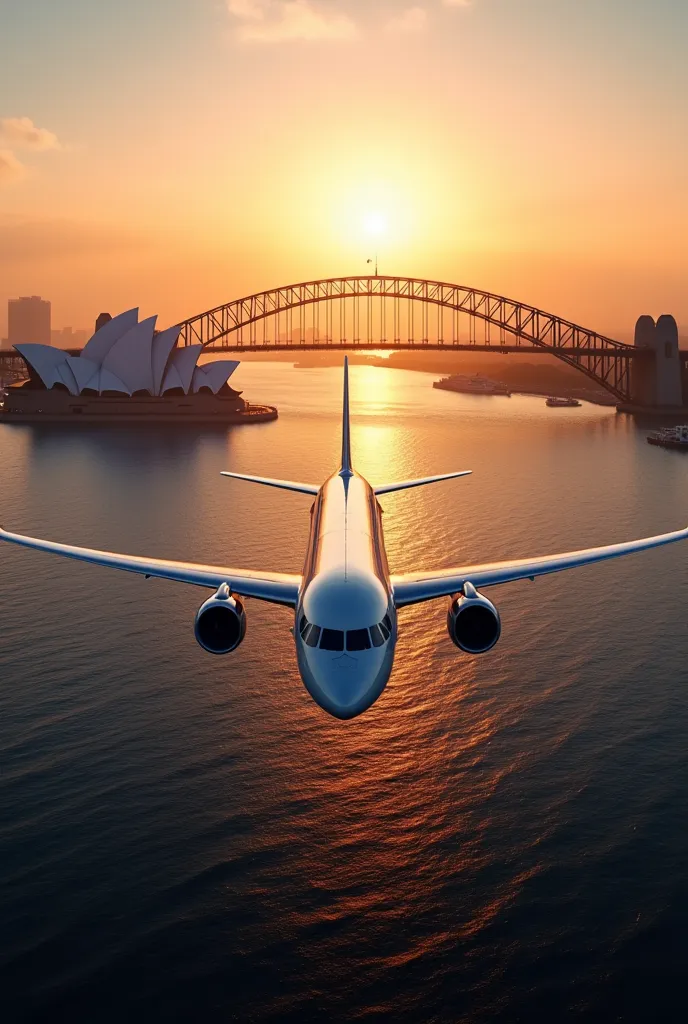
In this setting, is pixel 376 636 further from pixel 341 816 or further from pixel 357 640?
pixel 341 816

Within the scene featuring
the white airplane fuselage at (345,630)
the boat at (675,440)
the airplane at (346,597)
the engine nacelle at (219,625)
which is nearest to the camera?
the white airplane fuselage at (345,630)

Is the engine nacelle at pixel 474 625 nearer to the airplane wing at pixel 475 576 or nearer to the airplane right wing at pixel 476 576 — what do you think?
the airplane wing at pixel 475 576

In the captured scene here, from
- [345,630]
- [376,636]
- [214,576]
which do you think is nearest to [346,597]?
[345,630]

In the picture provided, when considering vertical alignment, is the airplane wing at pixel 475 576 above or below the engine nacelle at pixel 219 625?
above

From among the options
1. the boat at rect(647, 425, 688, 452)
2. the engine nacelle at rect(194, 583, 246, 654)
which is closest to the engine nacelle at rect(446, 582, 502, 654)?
the engine nacelle at rect(194, 583, 246, 654)

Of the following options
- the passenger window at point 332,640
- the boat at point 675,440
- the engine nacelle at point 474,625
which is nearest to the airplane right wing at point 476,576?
the engine nacelle at point 474,625

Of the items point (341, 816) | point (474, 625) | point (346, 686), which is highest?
point (474, 625)

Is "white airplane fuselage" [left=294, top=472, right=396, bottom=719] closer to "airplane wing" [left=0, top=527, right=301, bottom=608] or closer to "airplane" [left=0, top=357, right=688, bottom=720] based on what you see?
"airplane" [left=0, top=357, right=688, bottom=720]
